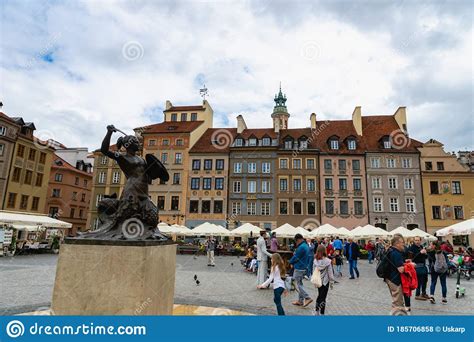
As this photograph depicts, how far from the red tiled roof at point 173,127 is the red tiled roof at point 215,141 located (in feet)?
6.07

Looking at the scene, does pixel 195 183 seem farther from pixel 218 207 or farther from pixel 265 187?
pixel 265 187

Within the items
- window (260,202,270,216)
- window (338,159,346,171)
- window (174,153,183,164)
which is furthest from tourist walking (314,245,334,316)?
window (174,153,183,164)

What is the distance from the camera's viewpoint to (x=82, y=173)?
47.5 meters

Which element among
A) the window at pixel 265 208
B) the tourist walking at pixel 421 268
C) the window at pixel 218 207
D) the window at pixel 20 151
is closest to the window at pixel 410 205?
the window at pixel 265 208

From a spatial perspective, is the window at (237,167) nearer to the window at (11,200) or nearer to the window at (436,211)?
the window at (436,211)

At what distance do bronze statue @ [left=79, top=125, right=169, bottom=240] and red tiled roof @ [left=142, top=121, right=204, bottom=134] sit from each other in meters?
34.8

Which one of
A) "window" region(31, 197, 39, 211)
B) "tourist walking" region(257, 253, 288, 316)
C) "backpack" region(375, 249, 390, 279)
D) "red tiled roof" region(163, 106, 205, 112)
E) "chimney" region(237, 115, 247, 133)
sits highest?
"red tiled roof" region(163, 106, 205, 112)

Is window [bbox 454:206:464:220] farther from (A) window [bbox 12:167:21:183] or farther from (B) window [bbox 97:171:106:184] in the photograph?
(A) window [bbox 12:167:21:183]

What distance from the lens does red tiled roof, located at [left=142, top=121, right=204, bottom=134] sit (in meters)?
40.8

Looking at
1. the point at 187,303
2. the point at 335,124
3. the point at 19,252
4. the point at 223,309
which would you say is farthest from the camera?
the point at 335,124

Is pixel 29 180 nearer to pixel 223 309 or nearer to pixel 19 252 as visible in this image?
pixel 19 252

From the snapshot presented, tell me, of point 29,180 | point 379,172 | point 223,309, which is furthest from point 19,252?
point 379,172

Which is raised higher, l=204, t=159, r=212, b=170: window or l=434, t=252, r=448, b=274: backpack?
l=204, t=159, r=212, b=170: window

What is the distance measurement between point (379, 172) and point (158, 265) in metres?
35.6
